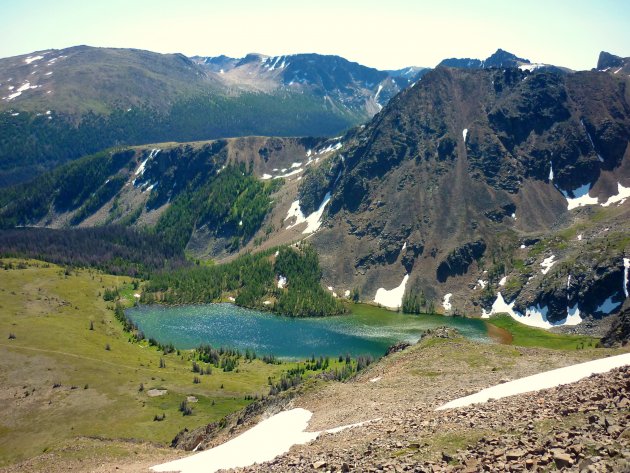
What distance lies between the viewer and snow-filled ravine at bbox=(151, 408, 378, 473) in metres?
51.1

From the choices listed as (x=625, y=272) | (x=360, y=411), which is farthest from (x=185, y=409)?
(x=625, y=272)

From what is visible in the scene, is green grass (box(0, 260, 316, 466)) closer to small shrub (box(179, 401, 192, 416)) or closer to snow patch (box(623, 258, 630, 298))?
small shrub (box(179, 401, 192, 416))

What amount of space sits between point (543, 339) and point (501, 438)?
162 meters

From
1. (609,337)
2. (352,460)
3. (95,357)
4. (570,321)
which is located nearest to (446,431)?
(352,460)

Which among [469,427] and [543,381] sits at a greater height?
[469,427]

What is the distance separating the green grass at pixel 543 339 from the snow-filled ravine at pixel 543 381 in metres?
126

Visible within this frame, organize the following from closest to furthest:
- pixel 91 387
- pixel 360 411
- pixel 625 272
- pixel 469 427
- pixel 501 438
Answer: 1. pixel 501 438
2. pixel 469 427
3. pixel 360 411
4. pixel 91 387
5. pixel 625 272

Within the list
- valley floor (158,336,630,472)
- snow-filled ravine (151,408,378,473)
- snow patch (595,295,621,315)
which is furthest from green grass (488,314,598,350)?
snow-filled ravine (151,408,378,473)

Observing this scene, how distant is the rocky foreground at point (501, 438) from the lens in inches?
1086

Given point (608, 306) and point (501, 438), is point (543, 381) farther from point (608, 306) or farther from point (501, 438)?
point (608, 306)

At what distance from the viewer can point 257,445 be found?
54.6 metres

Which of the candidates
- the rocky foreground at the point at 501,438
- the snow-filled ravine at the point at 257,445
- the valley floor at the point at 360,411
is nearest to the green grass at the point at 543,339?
the valley floor at the point at 360,411

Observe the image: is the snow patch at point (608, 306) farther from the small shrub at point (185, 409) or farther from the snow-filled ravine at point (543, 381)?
the snow-filled ravine at point (543, 381)

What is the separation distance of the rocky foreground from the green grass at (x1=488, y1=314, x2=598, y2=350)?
136758mm
